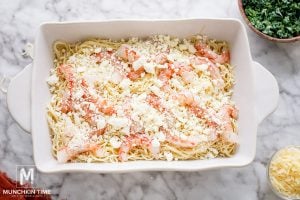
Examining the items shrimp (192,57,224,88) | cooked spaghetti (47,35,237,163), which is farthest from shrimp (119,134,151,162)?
shrimp (192,57,224,88)

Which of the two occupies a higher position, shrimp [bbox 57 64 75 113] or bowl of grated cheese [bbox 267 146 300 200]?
shrimp [bbox 57 64 75 113]

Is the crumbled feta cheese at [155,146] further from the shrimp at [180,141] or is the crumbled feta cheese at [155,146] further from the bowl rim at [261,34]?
the bowl rim at [261,34]

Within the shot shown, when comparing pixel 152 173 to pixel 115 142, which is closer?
pixel 115 142

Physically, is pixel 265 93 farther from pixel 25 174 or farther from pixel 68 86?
pixel 25 174

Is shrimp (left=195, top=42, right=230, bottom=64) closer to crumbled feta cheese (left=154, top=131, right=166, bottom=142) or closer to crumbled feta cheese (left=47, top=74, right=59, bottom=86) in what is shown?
crumbled feta cheese (left=154, top=131, right=166, bottom=142)

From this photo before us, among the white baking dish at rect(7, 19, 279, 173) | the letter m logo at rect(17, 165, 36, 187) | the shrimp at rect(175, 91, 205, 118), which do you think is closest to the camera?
the white baking dish at rect(7, 19, 279, 173)

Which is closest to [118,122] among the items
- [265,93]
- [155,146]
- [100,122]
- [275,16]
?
[100,122]

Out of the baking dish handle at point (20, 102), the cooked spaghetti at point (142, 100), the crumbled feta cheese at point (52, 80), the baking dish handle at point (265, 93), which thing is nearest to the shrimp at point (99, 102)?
the cooked spaghetti at point (142, 100)
